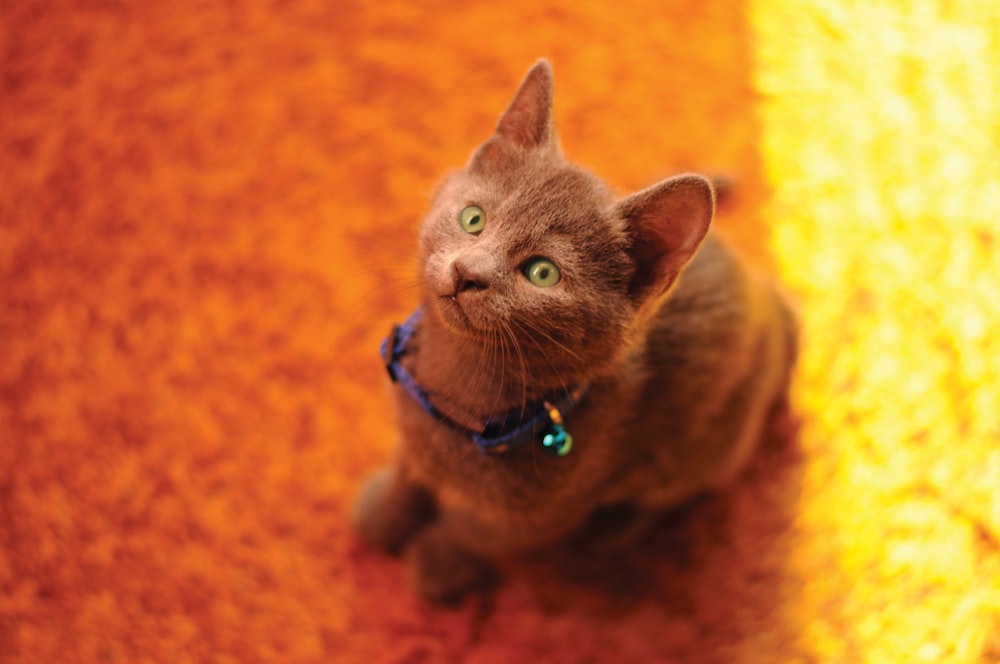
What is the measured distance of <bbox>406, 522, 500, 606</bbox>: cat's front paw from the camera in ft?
4.17

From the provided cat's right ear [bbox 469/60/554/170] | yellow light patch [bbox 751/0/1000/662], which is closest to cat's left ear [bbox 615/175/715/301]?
cat's right ear [bbox 469/60/554/170]

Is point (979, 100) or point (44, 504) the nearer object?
point (44, 504)

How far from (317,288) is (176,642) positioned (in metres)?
0.67

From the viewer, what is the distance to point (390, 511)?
129 cm

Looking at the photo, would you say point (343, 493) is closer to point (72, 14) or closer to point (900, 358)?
point (900, 358)

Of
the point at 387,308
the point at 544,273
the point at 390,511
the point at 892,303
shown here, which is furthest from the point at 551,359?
the point at 892,303

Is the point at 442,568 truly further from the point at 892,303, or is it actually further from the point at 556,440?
the point at 892,303

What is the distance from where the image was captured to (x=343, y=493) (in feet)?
4.55

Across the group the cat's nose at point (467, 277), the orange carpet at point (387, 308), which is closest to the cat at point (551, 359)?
the cat's nose at point (467, 277)

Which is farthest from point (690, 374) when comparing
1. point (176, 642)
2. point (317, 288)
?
point (176, 642)

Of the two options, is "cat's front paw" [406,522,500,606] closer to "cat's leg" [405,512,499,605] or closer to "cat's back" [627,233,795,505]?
"cat's leg" [405,512,499,605]

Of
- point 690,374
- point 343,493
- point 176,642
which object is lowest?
point 176,642

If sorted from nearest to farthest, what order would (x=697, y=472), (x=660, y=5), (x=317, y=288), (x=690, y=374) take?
(x=690, y=374), (x=697, y=472), (x=317, y=288), (x=660, y=5)

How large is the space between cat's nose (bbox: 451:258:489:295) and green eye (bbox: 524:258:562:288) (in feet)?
0.21
